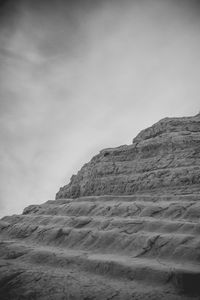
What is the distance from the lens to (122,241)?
11.8 metres

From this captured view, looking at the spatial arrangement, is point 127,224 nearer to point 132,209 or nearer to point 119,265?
point 132,209

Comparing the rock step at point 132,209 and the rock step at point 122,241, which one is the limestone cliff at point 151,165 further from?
the rock step at point 122,241

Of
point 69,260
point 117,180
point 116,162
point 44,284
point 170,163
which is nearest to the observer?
point 44,284

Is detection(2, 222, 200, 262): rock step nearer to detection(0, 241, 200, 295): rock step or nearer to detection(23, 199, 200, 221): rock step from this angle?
detection(0, 241, 200, 295): rock step

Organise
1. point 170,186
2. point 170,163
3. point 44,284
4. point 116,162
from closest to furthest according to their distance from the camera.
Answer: point 44,284 < point 170,186 < point 170,163 < point 116,162

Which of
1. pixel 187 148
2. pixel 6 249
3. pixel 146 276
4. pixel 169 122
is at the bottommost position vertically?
pixel 146 276

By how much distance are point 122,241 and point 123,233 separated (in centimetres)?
57

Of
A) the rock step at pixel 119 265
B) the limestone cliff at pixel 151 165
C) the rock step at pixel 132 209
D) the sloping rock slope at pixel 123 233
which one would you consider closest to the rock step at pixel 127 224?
the sloping rock slope at pixel 123 233

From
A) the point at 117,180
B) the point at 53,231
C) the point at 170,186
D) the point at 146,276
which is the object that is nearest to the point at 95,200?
the point at 117,180

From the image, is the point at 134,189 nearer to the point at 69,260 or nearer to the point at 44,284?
the point at 69,260

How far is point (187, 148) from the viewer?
1880 cm

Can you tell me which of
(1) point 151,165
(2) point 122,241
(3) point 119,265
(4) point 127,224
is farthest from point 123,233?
(1) point 151,165

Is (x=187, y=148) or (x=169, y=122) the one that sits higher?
(x=169, y=122)

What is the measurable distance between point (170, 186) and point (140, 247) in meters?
6.73
